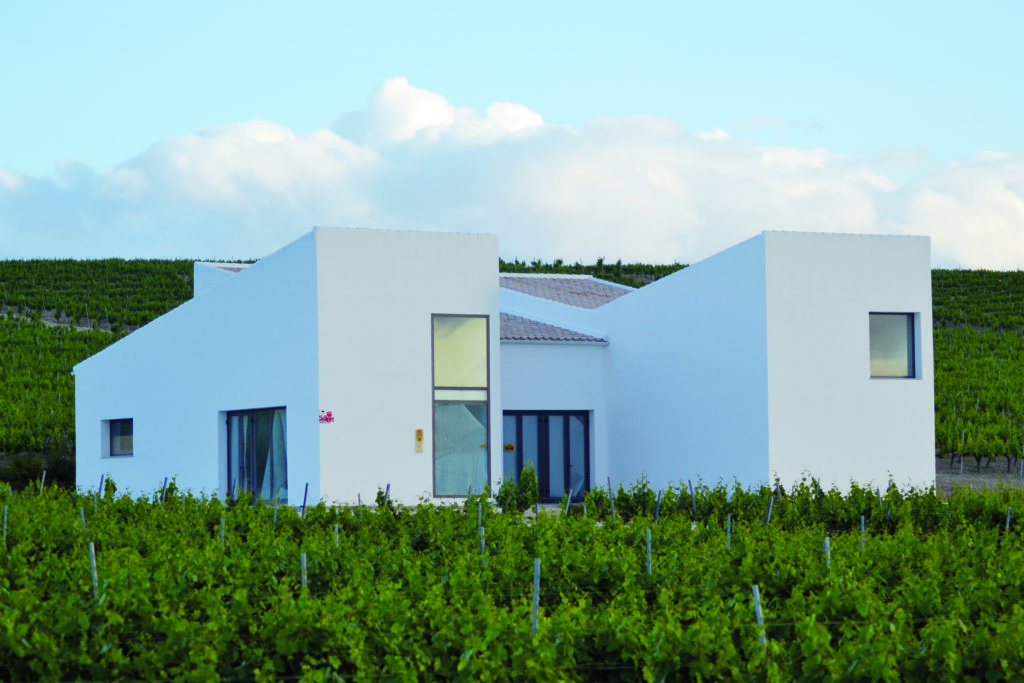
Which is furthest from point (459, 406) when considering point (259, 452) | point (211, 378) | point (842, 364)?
point (842, 364)

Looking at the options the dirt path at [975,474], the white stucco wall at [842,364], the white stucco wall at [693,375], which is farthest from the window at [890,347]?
the dirt path at [975,474]

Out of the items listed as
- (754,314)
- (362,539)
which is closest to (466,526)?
(362,539)

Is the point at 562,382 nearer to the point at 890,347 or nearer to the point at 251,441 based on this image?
the point at 251,441

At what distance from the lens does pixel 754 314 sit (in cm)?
1659

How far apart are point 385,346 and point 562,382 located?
4.92 m

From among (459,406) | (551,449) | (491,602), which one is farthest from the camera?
(551,449)

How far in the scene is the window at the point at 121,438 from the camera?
905 inches

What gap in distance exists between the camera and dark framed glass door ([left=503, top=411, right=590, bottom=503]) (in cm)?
2067

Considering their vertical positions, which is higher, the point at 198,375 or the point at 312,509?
the point at 198,375

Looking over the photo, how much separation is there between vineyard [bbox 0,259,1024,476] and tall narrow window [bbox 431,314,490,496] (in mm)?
13449

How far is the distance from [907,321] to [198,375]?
11807mm

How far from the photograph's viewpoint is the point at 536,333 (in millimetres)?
20828

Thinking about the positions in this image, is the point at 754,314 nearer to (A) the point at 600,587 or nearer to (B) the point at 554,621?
(A) the point at 600,587

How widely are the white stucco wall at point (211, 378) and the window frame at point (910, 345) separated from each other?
324 inches
